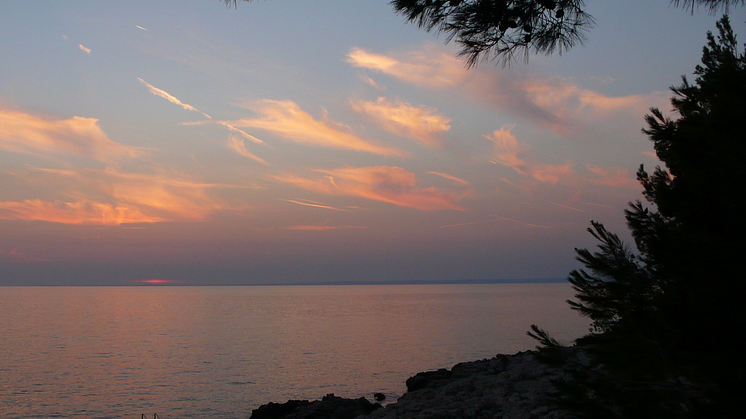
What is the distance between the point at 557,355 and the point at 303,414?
20.8m

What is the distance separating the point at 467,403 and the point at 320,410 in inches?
346

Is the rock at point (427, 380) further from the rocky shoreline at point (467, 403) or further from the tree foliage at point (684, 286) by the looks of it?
the tree foliage at point (684, 286)

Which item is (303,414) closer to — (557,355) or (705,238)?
(557,355)

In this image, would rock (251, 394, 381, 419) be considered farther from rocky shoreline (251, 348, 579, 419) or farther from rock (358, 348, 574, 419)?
rock (358, 348, 574, 419)

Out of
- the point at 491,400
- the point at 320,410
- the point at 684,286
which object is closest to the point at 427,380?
the point at 320,410

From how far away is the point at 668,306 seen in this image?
4.73 m

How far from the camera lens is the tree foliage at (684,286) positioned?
13.8ft

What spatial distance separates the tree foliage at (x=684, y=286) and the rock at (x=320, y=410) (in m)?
19.7

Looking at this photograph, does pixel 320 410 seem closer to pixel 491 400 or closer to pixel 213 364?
pixel 491 400

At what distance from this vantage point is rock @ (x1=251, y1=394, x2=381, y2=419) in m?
23.2

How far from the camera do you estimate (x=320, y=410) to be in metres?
23.7

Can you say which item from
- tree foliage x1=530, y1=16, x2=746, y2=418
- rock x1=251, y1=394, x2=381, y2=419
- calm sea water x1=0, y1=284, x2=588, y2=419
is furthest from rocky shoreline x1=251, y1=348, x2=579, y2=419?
calm sea water x1=0, y1=284, x2=588, y2=419

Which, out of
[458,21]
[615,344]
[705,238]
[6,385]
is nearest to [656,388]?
[615,344]

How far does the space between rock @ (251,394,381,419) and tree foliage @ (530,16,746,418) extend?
1970cm
